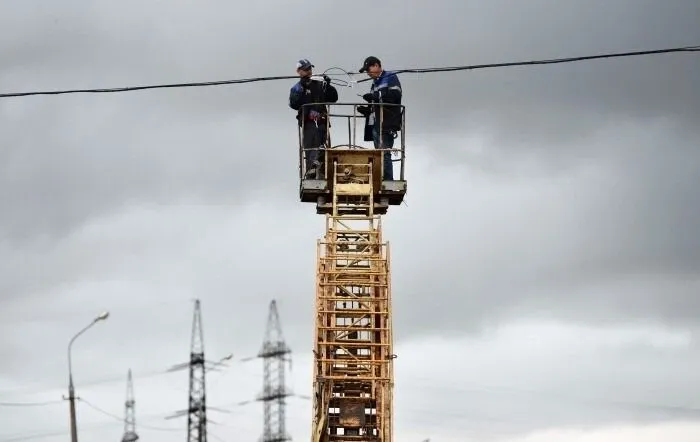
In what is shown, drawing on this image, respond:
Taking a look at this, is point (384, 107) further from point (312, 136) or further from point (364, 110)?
point (312, 136)

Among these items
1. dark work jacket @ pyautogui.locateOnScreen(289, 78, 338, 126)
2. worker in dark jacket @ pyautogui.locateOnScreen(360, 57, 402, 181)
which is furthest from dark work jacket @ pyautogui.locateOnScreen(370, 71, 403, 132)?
dark work jacket @ pyautogui.locateOnScreen(289, 78, 338, 126)

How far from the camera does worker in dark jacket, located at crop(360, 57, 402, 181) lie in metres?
32.6

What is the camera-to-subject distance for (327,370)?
A: 30734 millimetres

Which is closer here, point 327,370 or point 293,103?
point 327,370

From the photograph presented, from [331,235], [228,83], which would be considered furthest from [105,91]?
[331,235]

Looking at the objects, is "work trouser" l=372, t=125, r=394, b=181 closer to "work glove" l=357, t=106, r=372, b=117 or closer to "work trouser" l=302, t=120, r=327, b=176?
"work glove" l=357, t=106, r=372, b=117

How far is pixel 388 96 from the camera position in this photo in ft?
107

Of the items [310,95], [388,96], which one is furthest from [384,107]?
[310,95]

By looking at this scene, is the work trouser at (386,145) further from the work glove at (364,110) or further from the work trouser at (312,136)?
the work trouser at (312,136)

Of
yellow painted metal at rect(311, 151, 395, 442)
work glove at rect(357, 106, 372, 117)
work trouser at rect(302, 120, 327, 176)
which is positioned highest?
work glove at rect(357, 106, 372, 117)

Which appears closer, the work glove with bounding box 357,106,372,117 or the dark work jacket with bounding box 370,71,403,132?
the dark work jacket with bounding box 370,71,403,132

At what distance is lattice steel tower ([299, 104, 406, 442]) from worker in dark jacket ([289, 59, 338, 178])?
0.35 metres

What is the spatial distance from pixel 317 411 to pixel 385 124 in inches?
281

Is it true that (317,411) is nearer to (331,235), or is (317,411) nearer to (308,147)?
(331,235)
